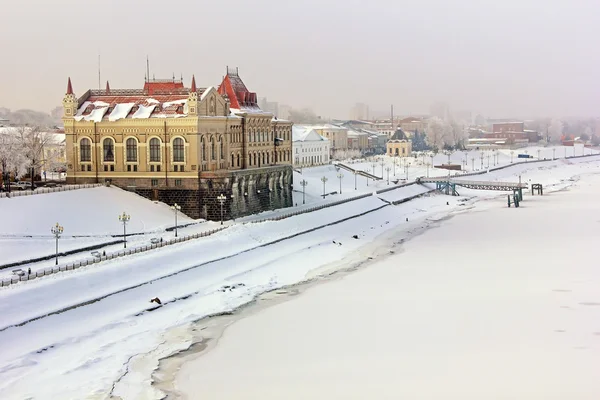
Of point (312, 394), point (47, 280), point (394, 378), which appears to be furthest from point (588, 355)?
point (47, 280)

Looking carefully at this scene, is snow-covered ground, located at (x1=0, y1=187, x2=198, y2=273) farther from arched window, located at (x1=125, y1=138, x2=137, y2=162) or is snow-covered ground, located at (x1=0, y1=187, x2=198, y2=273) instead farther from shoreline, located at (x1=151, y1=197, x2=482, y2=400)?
shoreline, located at (x1=151, y1=197, x2=482, y2=400)

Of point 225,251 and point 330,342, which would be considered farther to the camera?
point 225,251

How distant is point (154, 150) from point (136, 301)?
2654 cm

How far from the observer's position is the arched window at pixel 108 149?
69.1m

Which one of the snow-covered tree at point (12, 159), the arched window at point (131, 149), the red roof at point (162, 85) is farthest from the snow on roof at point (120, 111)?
the snow-covered tree at point (12, 159)

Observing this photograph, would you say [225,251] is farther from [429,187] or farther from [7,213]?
[429,187]

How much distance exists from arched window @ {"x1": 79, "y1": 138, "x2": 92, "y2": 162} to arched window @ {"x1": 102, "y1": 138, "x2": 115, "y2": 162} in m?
1.27

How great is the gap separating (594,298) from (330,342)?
15802mm

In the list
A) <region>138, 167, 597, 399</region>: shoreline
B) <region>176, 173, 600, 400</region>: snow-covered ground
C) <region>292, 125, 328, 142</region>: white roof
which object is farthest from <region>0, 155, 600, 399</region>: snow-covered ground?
<region>292, 125, 328, 142</region>: white roof

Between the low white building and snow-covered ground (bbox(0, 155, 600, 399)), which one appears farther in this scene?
the low white building

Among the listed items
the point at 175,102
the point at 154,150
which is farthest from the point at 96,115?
the point at 175,102

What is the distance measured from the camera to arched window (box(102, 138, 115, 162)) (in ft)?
227

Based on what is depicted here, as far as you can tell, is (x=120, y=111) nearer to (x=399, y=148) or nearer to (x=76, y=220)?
(x=76, y=220)

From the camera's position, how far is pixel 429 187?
11600 cm
